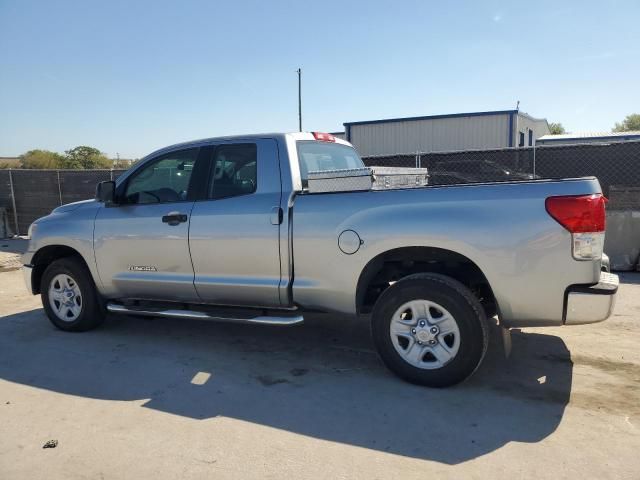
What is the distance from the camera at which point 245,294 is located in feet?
14.7

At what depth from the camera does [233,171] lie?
15.1ft

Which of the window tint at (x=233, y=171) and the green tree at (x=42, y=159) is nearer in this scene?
the window tint at (x=233, y=171)

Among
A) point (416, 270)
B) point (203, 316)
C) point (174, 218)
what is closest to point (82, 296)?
point (174, 218)

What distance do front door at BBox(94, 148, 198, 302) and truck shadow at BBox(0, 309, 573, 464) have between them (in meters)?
0.63

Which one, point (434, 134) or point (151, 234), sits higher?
point (434, 134)

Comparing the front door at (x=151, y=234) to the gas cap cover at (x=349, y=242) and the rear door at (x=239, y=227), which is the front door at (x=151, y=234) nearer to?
the rear door at (x=239, y=227)

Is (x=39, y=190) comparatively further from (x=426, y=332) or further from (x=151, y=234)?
(x=426, y=332)

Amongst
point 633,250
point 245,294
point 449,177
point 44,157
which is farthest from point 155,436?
point 44,157

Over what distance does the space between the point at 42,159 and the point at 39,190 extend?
37943 mm

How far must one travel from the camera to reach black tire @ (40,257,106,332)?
5.25 m

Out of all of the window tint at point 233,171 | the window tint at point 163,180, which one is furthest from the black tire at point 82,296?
the window tint at point 233,171

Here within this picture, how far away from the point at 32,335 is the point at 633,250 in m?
8.79

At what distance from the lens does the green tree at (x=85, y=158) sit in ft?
150

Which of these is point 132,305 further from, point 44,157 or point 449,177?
point 44,157
